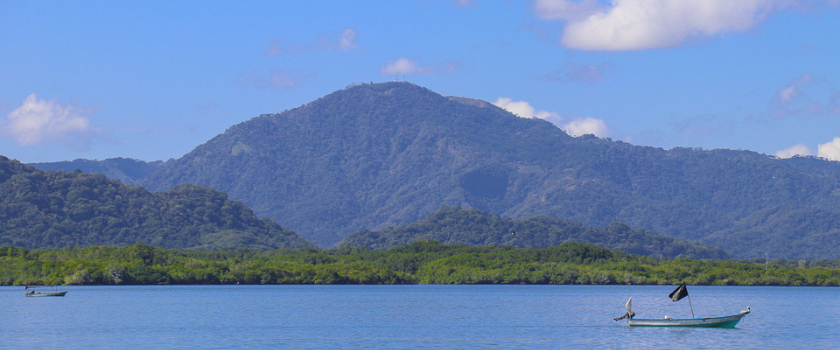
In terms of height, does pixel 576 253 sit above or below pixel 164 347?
above

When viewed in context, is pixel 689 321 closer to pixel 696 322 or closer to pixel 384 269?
pixel 696 322

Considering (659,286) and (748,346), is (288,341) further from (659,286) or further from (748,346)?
(659,286)

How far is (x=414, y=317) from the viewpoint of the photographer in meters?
85.6

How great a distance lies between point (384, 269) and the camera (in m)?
182

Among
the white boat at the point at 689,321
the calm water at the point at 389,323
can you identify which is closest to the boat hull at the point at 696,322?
the white boat at the point at 689,321

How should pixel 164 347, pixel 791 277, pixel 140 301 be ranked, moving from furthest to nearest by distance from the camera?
1. pixel 791 277
2. pixel 140 301
3. pixel 164 347

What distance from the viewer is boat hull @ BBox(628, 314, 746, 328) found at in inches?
2805

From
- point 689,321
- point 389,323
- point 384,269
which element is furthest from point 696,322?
point 384,269

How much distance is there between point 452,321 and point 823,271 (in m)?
130

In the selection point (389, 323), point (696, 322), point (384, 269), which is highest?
point (384, 269)

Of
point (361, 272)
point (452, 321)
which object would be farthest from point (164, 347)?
point (361, 272)

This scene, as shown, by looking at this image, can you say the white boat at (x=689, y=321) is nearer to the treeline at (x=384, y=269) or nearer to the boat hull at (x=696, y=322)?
the boat hull at (x=696, y=322)

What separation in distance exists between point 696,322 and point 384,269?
113659 millimetres

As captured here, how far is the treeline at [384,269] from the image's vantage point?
6097 inches
